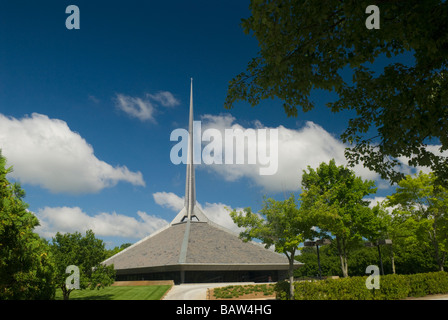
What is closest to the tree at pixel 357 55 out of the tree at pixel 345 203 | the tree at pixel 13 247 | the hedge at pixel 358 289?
the tree at pixel 13 247

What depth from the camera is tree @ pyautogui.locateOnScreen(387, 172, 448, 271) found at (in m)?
29.6

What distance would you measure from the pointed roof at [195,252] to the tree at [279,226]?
17.1 metres

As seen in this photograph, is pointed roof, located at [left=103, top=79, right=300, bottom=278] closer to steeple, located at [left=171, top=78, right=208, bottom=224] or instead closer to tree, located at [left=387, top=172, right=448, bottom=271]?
steeple, located at [left=171, top=78, right=208, bottom=224]

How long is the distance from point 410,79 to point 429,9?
3.13m

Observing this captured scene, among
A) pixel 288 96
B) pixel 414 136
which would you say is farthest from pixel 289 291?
pixel 288 96

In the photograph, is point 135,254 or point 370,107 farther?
point 135,254

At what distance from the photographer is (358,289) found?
1870 centimetres

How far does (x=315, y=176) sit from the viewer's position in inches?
A: 1281

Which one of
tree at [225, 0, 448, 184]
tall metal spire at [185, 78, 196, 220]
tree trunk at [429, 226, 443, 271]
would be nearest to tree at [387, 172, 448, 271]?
tree trunk at [429, 226, 443, 271]

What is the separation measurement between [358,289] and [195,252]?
25873 millimetres

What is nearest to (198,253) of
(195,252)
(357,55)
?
(195,252)

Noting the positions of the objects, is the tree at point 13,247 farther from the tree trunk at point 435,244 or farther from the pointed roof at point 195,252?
the tree trunk at point 435,244
